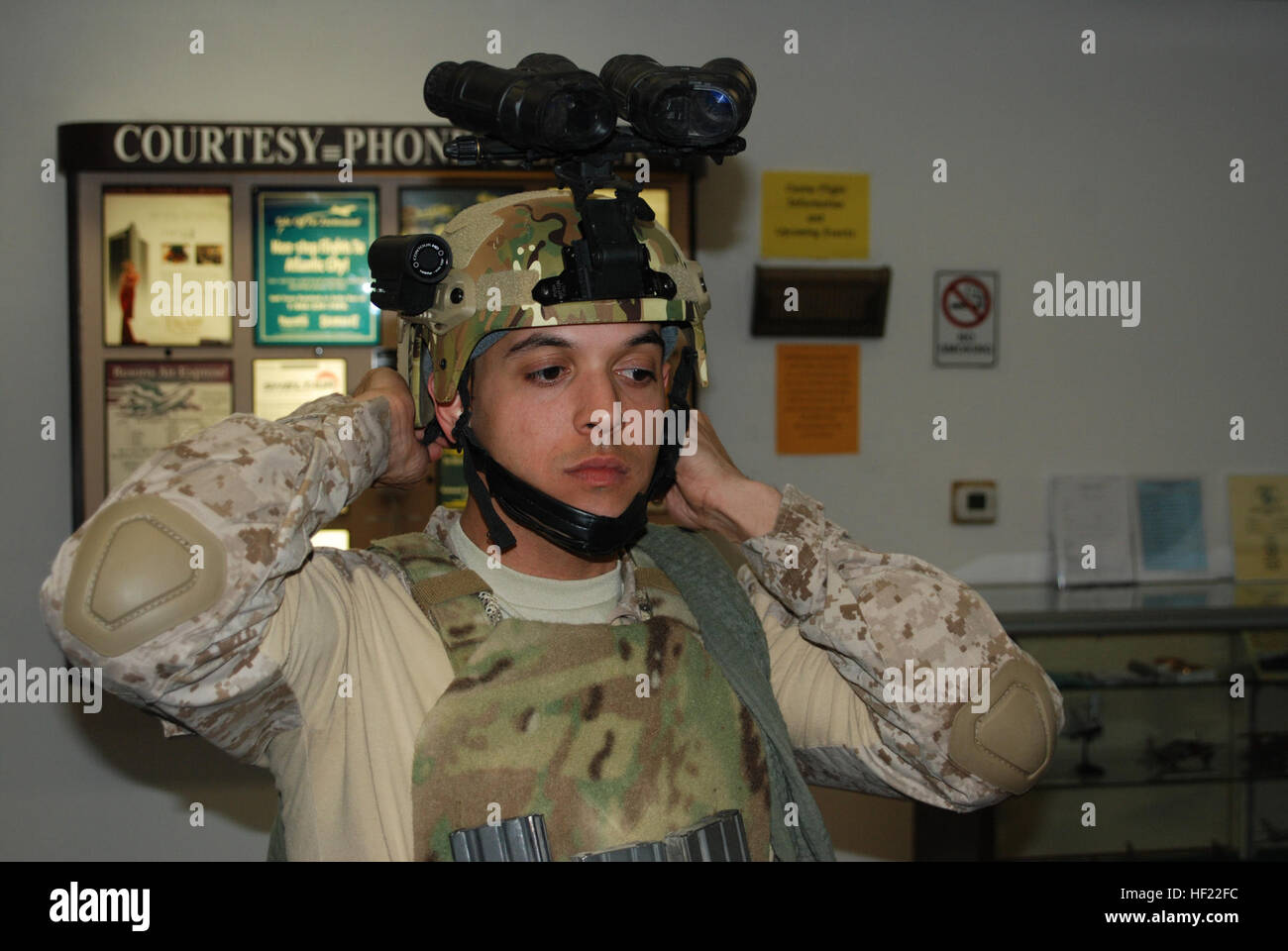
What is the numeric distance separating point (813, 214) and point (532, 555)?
1.42 metres

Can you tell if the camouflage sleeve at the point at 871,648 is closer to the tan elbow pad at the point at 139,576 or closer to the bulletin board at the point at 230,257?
the tan elbow pad at the point at 139,576

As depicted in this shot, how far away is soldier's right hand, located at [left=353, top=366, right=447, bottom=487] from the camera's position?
1.44 meters

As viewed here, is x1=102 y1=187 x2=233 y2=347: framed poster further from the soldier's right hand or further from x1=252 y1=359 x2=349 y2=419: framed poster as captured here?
the soldier's right hand

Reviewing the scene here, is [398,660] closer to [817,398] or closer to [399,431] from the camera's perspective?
[399,431]

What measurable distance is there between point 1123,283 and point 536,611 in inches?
75.9

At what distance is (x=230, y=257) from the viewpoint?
2377mm

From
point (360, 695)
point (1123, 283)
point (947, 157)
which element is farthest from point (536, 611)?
point (1123, 283)

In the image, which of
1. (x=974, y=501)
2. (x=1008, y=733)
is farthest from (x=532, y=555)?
(x=974, y=501)

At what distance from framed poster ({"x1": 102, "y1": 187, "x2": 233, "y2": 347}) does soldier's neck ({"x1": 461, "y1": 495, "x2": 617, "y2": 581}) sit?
1.19 m

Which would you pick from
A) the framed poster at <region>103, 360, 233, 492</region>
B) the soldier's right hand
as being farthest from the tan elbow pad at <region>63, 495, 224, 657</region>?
the framed poster at <region>103, 360, 233, 492</region>

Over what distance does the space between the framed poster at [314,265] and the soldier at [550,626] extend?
3.12 ft

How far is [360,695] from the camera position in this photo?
4.31ft

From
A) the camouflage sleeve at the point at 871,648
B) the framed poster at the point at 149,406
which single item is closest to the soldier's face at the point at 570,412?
the camouflage sleeve at the point at 871,648
